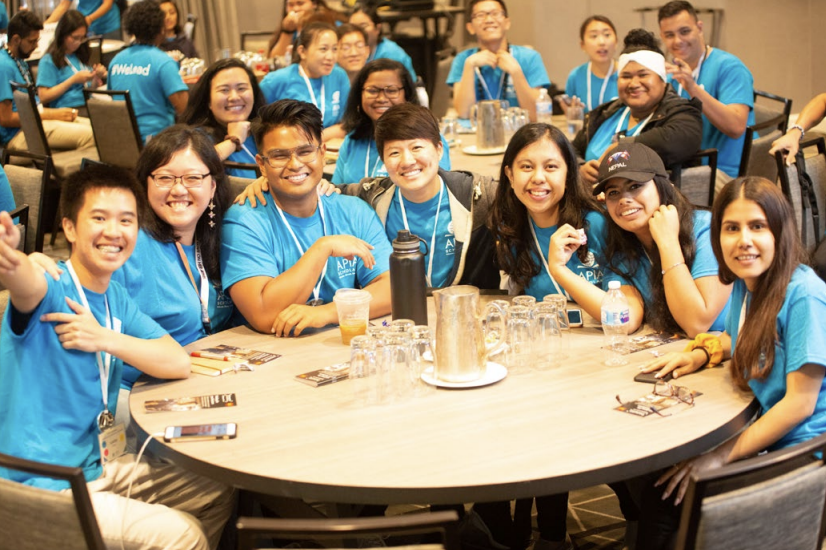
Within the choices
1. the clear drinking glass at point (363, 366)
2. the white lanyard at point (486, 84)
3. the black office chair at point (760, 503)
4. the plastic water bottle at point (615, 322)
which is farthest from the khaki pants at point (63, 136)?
the black office chair at point (760, 503)

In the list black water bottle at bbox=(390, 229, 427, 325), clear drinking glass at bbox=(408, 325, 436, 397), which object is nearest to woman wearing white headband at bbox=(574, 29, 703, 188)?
black water bottle at bbox=(390, 229, 427, 325)

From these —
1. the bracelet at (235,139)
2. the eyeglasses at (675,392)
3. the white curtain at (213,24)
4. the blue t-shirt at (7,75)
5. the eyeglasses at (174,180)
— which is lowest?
the eyeglasses at (675,392)

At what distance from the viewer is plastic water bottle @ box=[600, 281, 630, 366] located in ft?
8.36

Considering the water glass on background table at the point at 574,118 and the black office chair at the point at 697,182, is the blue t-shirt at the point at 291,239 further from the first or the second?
the water glass on background table at the point at 574,118

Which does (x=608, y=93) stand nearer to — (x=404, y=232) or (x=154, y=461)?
(x=404, y=232)

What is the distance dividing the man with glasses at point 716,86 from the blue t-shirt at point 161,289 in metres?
3.10

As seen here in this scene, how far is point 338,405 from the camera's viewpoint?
2.31 meters

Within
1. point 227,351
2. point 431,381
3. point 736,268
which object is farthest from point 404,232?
point 736,268

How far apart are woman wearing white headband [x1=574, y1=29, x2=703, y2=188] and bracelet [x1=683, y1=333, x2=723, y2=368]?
6.10ft

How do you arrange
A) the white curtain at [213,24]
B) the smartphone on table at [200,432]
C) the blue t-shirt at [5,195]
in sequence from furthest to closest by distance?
the white curtain at [213,24] → the blue t-shirt at [5,195] → the smartphone on table at [200,432]

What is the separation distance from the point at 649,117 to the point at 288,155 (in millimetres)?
2105

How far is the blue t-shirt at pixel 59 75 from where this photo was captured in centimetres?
761

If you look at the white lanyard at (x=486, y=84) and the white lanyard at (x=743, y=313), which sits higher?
the white lanyard at (x=486, y=84)

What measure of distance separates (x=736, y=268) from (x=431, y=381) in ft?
2.63
